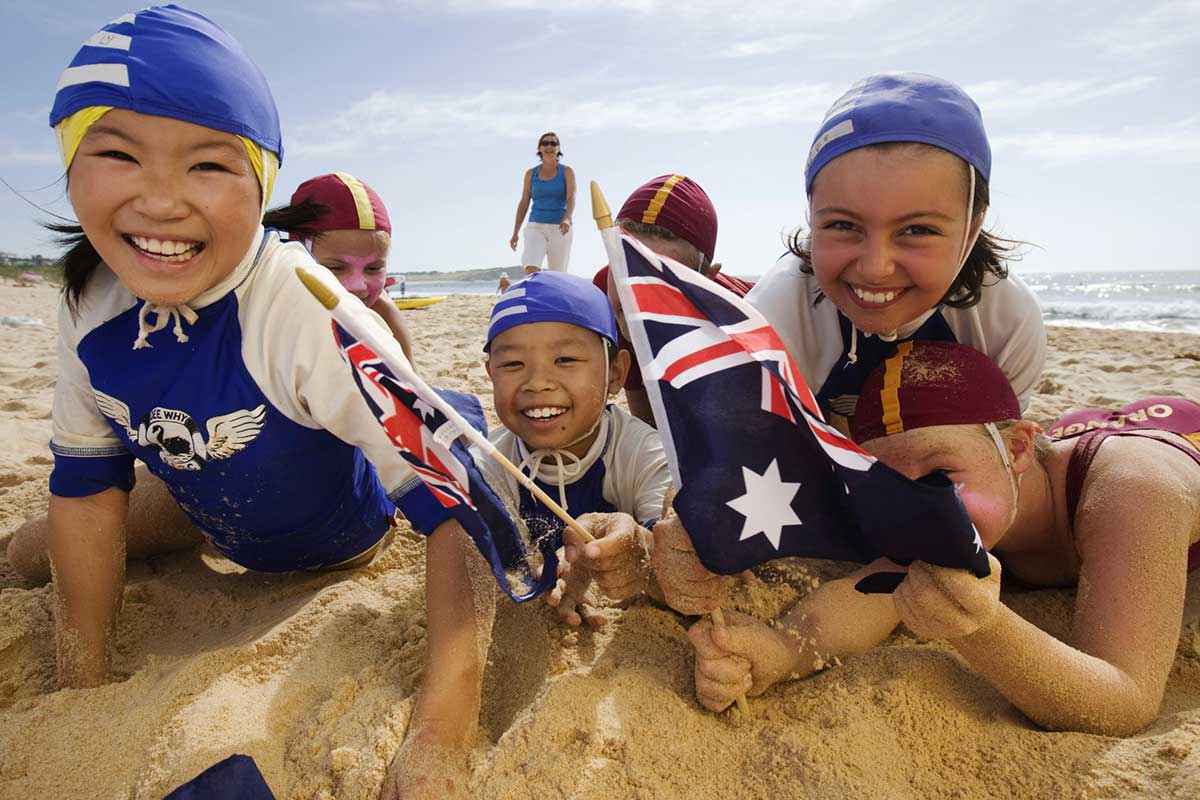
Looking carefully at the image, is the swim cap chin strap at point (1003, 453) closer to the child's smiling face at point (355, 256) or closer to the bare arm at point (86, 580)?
the bare arm at point (86, 580)

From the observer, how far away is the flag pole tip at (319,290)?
134 centimetres

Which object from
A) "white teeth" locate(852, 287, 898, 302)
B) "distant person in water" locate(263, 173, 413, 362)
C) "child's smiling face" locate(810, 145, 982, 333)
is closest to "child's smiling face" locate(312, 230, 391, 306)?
"distant person in water" locate(263, 173, 413, 362)

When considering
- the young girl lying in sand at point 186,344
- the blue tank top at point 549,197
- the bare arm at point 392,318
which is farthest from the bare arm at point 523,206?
the young girl lying in sand at point 186,344

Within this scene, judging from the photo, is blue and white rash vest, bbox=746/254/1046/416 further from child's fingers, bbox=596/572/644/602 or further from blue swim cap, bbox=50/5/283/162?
blue swim cap, bbox=50/5/283/162

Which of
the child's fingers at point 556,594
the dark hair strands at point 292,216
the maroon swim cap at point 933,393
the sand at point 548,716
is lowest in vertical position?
the sand at point 548,716

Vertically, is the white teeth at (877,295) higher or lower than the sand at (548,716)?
higher

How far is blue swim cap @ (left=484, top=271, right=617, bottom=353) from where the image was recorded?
236cm

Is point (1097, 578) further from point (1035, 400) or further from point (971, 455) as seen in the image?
point (1035, 400)

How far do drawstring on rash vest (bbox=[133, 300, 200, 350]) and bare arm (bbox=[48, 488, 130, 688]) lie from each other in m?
0.52

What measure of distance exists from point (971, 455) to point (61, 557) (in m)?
2.35

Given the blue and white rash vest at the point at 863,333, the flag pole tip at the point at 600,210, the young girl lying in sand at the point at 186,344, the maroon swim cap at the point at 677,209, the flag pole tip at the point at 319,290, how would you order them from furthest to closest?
the maroon swim cap at the point at 677,209 → the blue and white rash vest at the point at 863,333 → the young girl lying in sand at the point at 186,344 → the flag pole tip at the point at 600,210 → the flag pole tip at the point at 319,290

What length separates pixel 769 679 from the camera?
5.43 ft

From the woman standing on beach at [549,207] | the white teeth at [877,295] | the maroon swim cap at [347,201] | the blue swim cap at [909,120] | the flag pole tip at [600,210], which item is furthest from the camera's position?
the woman standing on beach at [549,207]

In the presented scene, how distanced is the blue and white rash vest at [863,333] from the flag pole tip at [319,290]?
142 centimetres
